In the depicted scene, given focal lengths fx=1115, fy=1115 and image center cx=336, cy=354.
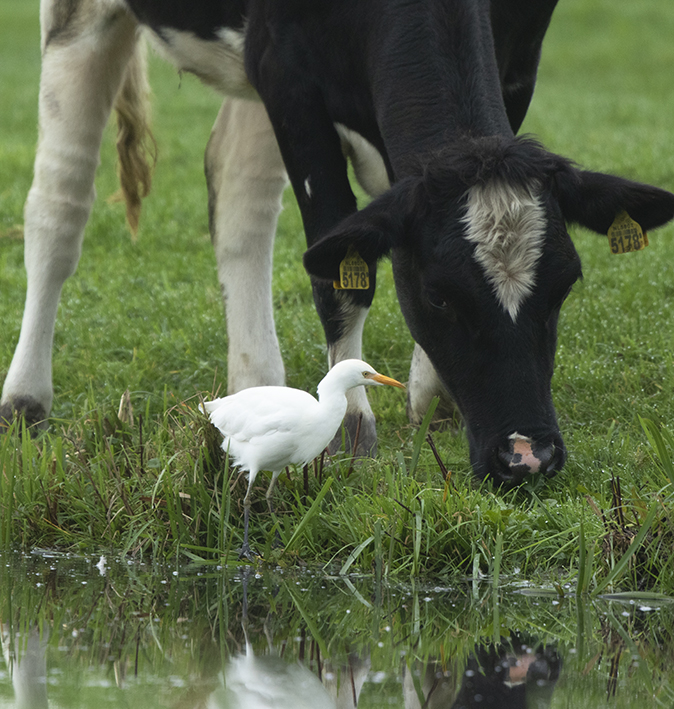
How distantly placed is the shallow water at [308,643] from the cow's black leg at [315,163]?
1391mm

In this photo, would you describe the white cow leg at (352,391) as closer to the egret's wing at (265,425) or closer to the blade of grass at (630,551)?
the egret's wing at (265,425)

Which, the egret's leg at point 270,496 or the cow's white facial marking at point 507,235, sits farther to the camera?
the egret's leg at point 270,496

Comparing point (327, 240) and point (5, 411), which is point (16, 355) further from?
point (327, 240)

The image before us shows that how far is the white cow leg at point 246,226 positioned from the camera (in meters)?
5.80

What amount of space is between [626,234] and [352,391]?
4.93 feet

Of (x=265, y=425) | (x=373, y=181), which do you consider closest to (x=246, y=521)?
(x=265, y=425)

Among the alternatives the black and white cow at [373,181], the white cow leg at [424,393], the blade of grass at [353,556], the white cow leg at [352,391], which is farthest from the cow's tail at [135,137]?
the blade of grass at [353,556]

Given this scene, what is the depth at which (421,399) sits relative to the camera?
18.1 ft

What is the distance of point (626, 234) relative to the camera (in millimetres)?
4246

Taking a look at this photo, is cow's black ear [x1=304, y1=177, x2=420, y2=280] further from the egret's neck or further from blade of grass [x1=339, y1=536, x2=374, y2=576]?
blade of grass [x1=339, y1=536, x2=374, y2=576]

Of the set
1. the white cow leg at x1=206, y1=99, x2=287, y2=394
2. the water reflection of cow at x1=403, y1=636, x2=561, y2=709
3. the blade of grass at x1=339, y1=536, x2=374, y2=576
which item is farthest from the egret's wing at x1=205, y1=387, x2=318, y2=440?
the white cow leg at x1=206, y1=99, x2=287, y2=394

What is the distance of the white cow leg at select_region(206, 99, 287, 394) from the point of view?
A: 5.80 meters

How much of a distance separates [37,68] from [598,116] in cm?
1221

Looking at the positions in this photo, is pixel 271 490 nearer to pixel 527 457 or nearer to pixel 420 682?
pixel 527 457
